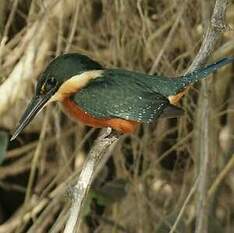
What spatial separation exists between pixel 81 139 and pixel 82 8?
66 cm

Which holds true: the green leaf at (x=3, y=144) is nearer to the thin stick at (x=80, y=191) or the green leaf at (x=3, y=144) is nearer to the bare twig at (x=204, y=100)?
the bare twig at (x=204, y=100)

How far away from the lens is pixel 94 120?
2.37 m

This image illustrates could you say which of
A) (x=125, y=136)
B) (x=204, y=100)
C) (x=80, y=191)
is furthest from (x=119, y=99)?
(x=125, y=136)

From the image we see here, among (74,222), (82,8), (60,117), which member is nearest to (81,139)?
(60,117)

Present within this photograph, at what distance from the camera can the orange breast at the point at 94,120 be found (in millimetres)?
2346

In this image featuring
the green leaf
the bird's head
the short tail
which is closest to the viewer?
the bird's head

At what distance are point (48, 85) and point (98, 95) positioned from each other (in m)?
0.18

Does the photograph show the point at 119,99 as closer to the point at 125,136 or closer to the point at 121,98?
the point at 121,98

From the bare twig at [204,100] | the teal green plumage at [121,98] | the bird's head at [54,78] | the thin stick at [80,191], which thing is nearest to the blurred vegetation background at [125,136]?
the bare twig at [204,100]

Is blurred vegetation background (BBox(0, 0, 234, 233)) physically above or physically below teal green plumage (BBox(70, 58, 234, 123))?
below

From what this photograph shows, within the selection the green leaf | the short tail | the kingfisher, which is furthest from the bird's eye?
the green leaf

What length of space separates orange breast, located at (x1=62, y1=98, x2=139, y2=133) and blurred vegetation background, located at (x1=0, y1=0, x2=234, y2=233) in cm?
90

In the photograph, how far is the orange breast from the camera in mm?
2346

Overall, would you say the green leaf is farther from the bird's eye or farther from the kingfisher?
the bird's eye
